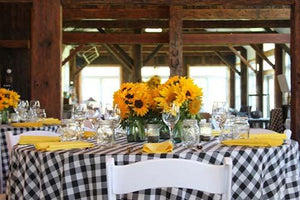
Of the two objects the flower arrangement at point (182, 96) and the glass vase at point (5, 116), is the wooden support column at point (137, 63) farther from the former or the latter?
the flower arrangement at point (182, 96)

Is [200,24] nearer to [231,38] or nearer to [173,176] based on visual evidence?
[231,38]

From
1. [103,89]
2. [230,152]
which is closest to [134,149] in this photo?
[230,152]

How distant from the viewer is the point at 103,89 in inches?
812

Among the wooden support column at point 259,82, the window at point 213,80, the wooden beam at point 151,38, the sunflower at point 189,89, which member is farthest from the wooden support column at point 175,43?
the window at point 213,80

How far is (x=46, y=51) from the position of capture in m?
4.76

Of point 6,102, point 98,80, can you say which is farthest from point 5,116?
Answer: point 98,80

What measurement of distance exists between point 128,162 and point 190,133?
50 cm

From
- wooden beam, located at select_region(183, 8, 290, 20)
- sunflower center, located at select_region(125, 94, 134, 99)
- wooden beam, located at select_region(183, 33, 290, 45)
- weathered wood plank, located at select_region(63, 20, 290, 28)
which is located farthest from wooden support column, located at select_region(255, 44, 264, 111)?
sunflower center, located at select_region(125, 94, 134, 99)

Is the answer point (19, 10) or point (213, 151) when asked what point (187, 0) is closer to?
point (213, 151)

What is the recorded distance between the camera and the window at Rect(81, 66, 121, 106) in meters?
20.5

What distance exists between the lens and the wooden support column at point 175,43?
25.5ft

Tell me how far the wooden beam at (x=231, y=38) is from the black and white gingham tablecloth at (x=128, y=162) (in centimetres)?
719

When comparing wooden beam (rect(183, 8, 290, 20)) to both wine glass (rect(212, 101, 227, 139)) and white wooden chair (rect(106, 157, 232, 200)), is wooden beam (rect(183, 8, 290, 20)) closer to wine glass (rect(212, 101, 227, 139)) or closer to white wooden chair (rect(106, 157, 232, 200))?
wine glass (rect(212, 101, 227, 139))

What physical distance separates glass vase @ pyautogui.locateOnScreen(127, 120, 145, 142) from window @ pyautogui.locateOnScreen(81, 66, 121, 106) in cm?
1789
